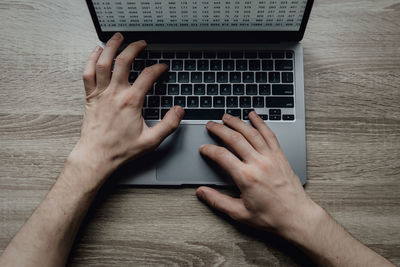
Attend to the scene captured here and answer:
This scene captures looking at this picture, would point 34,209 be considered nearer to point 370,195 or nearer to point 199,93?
point 199,93

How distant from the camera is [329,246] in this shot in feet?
2.22

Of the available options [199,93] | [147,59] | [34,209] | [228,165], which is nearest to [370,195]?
[228,165]

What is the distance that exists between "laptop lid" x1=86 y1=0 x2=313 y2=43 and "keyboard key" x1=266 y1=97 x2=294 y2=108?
0.42ft

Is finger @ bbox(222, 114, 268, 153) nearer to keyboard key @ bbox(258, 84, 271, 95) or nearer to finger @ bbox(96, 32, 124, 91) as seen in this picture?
keyboard key @ bbox(258, 84, 271, 95)

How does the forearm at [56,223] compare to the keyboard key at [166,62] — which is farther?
the keyboard key at [166,62]

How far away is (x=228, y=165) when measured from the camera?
0.69m

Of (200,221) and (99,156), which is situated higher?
(99,156)

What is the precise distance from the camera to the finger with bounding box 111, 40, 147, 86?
2.35ft

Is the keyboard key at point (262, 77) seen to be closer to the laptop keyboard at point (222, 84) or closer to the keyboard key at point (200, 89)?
the laptop keyboard at point (222, 84)

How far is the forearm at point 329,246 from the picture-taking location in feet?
2.20

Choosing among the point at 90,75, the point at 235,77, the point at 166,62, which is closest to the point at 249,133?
the point at 235,77

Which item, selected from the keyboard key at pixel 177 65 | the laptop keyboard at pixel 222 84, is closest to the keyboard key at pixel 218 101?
the laptop keyboard at pixel 222 84

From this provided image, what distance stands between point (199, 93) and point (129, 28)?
8.0 inches

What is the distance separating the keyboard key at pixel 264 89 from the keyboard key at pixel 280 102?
0.01 metres
